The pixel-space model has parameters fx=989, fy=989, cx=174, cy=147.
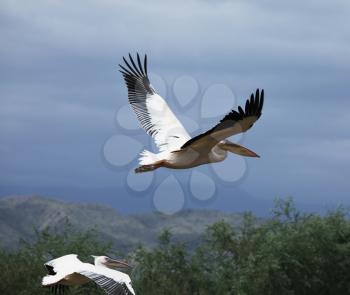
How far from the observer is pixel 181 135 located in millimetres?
12977

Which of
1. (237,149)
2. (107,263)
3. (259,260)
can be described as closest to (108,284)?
(107,263)

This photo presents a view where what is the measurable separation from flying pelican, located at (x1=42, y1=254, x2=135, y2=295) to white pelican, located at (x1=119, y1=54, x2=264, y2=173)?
186cm

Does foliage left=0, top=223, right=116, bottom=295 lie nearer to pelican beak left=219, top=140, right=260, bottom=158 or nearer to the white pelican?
the white pelican

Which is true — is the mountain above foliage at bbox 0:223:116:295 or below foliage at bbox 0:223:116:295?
below

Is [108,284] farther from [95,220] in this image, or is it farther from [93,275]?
[95,220]

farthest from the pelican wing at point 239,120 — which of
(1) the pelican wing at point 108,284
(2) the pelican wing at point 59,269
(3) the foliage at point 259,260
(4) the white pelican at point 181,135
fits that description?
(3) the foliage at point 259,260

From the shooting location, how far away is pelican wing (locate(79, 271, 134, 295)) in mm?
12609

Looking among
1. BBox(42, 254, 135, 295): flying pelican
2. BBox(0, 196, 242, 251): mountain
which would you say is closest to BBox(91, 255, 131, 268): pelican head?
BBox(42, 254, 135, 295): flying pelican

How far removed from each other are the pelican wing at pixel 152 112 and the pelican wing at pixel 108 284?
1871 mm

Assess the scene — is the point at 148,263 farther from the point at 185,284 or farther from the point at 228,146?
the point at 228,146

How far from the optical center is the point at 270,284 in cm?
3284

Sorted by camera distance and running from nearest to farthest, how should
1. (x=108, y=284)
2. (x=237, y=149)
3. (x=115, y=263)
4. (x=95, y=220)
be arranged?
(x=237, y=149) → (x=108, y=284) → (x=115, y=263) → (x=95, y=220)

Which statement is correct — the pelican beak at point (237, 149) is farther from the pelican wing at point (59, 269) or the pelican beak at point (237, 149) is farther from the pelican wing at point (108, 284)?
the pelican wing at point (59, 269)

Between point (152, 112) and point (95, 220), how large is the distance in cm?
13360
